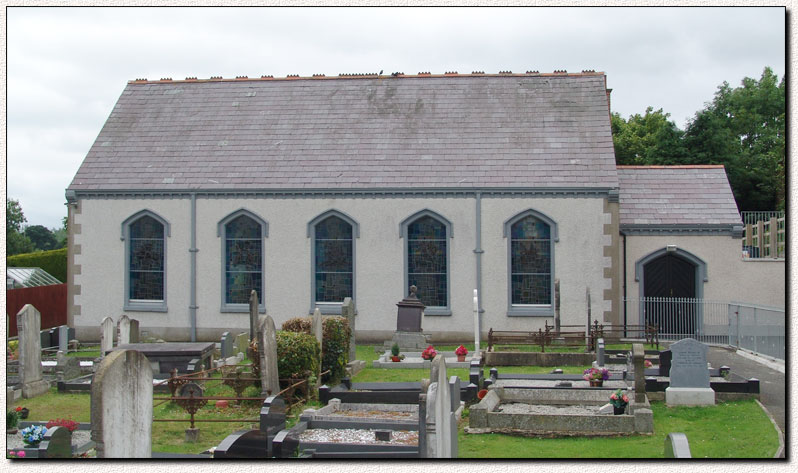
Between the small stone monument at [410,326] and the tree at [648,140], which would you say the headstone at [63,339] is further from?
the tree at [648,140]

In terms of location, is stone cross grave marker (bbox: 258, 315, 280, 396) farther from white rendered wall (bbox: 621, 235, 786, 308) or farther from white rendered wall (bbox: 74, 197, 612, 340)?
white rendered wall (bbox: 621, 235, 786, 308)

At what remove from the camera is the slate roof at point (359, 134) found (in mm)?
25375

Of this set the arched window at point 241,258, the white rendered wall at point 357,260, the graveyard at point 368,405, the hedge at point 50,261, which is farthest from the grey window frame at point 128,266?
the hedge at point 50,261

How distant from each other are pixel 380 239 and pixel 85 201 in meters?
9.38

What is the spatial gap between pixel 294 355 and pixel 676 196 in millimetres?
14872

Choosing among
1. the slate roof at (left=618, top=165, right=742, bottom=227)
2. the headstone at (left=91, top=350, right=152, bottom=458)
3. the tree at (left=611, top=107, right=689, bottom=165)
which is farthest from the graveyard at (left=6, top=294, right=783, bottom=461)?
the tree at (left=611, top=107, right=689, bottom=165)

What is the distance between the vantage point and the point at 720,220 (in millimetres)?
25078

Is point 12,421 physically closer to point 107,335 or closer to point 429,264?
point 107,335

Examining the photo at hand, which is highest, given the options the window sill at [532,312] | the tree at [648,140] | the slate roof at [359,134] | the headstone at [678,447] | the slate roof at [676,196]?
the tree at [648,140]

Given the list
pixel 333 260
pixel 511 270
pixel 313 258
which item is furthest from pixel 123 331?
pixel 511 270

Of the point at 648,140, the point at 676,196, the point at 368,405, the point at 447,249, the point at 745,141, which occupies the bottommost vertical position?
the point at 368,405

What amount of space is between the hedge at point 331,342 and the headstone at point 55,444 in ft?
25.7

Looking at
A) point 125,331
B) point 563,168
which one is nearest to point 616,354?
point 563,168

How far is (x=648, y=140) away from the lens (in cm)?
5303
